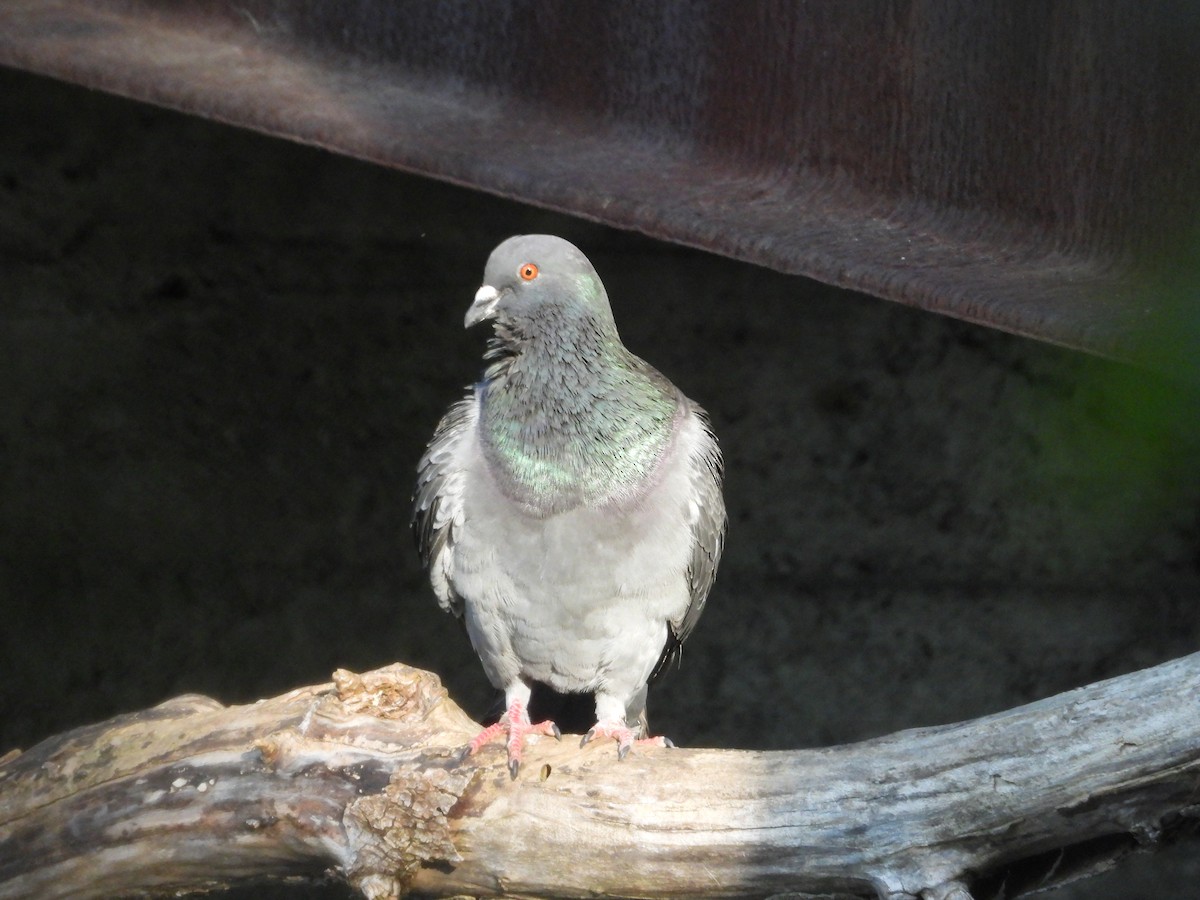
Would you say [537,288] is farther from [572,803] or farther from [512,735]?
[572,803]

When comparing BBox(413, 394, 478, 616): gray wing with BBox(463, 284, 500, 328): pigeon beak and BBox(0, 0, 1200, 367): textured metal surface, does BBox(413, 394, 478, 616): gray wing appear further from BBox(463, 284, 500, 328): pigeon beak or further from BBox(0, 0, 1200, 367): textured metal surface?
BBox(0, 0, 1200, 367): textured metal surface

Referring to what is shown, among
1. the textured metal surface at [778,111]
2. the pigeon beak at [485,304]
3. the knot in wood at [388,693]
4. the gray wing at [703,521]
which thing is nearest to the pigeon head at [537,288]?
the pigeon beak at [485,304]

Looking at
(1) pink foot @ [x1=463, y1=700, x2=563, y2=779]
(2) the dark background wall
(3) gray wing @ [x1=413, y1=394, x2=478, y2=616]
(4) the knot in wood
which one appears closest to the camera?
(1) pink foot @ [x1=463, y1=700, x2=563, y2=779]

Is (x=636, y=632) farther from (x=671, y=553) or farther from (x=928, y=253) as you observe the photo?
(x=928, y=253)

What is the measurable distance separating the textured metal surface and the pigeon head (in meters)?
0.22

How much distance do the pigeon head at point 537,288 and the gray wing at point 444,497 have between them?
16.1 inches

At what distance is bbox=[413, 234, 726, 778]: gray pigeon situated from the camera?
3.69m

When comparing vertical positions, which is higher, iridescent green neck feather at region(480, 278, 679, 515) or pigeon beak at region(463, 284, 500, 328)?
pigeon beak at region(463, 284, 500, 328)

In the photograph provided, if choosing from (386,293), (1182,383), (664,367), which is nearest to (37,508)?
(386,293)

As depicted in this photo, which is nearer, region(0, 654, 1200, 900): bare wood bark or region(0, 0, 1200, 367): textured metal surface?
region(0, 654, 1200, 900): bare wood bark

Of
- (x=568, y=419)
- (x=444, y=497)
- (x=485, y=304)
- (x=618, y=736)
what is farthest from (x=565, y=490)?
(x=618, y=736)

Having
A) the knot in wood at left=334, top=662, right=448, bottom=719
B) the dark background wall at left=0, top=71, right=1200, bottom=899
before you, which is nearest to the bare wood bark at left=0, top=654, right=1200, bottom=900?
the knot in wood at left=334, top=662, right=448, bottom=719

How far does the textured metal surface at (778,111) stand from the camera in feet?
11.0

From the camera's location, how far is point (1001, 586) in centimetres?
587
